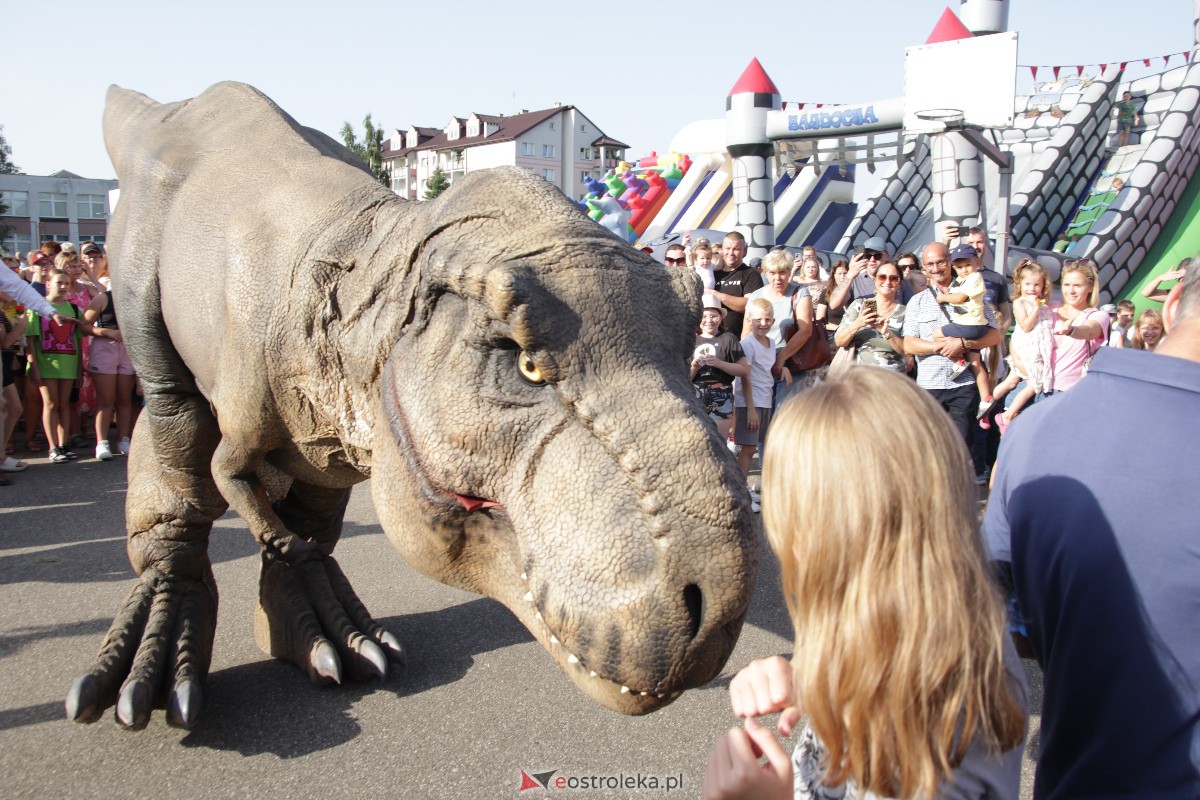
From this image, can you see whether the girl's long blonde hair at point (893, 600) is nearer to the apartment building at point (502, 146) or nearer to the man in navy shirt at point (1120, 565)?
the man in navy shirt at point (1120, 565)

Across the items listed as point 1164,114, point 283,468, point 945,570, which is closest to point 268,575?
point 283,468

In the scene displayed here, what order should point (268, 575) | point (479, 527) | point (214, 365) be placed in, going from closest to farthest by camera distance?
point (479, 527), point (214, 365), point (268, 575)

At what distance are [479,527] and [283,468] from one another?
104 cm

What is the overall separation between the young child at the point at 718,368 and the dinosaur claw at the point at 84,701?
144 inches

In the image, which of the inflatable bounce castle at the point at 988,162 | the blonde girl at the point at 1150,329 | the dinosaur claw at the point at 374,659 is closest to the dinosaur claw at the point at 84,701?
the dinosaur claw at the point at 374,659

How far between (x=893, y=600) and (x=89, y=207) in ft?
170

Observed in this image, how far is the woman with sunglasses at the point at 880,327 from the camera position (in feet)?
19.1

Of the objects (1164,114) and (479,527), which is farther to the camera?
(1164,114)

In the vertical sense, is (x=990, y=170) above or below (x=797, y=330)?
above

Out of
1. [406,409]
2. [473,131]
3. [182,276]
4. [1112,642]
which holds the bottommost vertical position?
[1112,642]

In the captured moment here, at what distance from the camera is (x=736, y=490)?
147cm

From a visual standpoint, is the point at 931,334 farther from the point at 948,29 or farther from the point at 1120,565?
the point at 948,29

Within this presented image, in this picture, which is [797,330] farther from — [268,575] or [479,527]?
[479,527]

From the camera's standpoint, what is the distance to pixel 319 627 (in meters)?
3.27
